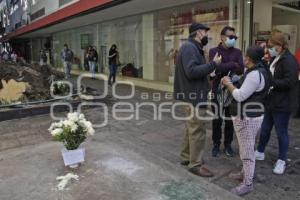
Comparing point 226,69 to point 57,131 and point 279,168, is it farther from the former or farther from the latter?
point 57,131

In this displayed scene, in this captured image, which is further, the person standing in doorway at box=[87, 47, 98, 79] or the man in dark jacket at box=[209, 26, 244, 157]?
the person standing in doorway at box=[87, 47, 98, 79]

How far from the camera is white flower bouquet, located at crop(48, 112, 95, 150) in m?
4.12

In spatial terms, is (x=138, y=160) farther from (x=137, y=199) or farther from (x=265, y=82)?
(x=265, y=82)

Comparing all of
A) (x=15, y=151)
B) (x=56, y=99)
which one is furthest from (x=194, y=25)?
(x=56, y=99)

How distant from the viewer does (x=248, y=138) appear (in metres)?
3.54

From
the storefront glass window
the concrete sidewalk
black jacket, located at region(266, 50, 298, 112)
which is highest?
the storefront glass window

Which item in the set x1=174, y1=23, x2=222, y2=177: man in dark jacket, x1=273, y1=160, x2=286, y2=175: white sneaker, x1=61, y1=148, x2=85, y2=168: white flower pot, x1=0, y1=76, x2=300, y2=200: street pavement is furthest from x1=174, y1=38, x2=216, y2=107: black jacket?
x1=61, y1=148, x2=85, y2=168: white flower pot

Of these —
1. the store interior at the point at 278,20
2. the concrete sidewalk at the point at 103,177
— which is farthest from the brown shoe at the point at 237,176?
the store interior at the point at 278,20

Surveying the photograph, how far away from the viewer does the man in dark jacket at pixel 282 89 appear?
3.95 metres

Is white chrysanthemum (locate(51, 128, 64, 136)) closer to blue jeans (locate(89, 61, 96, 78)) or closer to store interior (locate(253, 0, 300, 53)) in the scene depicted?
store interior (locate(253, 0, 300, 53))

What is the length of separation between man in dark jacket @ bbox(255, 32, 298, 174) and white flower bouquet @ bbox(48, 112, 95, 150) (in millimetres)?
2336

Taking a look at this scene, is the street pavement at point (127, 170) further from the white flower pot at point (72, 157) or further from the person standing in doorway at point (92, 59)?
the person standing in doorway at point (92, 59)

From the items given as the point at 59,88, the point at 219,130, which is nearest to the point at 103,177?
the point at 219,130

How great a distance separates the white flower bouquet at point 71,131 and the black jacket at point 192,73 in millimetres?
1265
